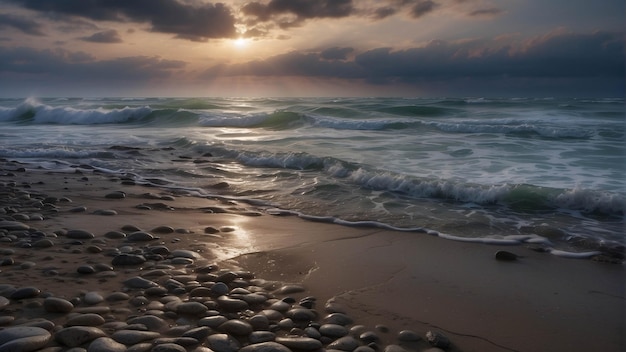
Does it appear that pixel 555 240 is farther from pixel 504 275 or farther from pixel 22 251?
pixel 22 251

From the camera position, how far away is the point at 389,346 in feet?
8.63

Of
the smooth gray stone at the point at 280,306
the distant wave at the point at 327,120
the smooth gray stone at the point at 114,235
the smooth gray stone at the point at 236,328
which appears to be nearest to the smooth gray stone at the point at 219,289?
the smooth gray stone at the point at 280,306

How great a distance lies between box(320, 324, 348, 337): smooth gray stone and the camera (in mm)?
2725

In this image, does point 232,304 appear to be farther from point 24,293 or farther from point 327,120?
point 327,120

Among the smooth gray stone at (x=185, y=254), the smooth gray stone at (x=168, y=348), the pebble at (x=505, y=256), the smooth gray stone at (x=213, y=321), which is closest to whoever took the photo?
the smooth gray stone at (x=168, y=348)

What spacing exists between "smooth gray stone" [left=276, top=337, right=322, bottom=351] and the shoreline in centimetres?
44

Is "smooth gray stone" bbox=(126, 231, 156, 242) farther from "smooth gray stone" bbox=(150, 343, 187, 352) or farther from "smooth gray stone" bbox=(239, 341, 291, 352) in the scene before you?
"smooth gray stone" bbox=(239, 341, 291, 352)

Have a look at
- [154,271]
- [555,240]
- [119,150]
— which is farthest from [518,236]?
[119,150]

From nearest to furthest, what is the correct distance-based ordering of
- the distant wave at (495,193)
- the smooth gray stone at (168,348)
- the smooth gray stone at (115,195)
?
the smooth gray stone at (168,348) < the distant wave at (495,193) < the smooth gray stone at (115,195)

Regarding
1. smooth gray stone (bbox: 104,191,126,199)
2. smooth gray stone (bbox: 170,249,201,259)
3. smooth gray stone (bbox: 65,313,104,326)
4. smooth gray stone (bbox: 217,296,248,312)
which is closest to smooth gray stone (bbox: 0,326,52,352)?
smooth gray stone (bbox: 65,313,104,326)

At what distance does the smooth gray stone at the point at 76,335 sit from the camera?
2.44 meters

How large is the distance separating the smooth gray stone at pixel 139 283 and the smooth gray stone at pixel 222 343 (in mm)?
948

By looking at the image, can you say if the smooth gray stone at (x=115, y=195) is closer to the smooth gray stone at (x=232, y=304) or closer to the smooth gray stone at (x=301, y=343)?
the smooth gray stone at (x=232, y=304)

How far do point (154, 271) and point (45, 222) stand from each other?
7.34 feet
